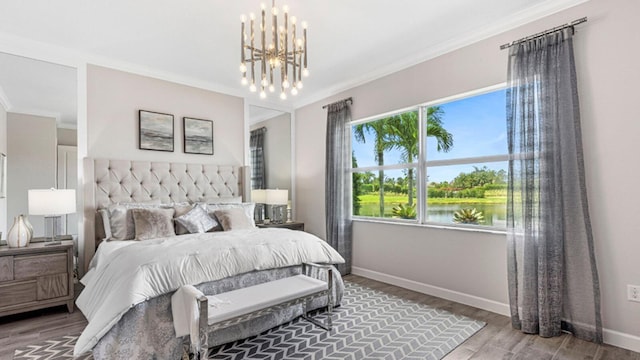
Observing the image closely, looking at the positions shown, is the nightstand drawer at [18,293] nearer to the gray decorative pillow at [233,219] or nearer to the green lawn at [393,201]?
the gray decorative pillow at [233,219]

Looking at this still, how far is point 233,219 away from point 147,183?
127cm

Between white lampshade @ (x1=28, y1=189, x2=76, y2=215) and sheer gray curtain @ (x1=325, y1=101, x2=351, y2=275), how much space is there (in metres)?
3.03

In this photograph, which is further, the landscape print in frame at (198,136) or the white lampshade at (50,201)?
the landscape print in frame at (198,136)

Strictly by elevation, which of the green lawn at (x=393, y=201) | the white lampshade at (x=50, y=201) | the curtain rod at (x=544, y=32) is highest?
the curtain rod at (x=544, y=32)

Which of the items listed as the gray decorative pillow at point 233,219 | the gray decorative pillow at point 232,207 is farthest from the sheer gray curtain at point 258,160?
the gray decorative pillow at point 233,219

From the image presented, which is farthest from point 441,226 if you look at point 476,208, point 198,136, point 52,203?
point 52,203

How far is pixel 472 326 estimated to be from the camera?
2814mm

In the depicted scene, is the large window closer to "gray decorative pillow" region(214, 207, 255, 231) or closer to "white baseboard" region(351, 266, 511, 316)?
"white baseboard" region(351, 266, 511, 316)

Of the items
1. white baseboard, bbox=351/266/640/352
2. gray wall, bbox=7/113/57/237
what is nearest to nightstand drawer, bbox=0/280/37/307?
gray wall, bbox=7/113/57/237

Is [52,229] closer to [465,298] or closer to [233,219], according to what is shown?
[233,219]

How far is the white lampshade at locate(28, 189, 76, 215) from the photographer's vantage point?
304cm

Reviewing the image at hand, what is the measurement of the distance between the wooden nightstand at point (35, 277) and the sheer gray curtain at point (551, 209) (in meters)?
4.18

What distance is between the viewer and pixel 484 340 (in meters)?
2.58

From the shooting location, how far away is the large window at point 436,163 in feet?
10.8
